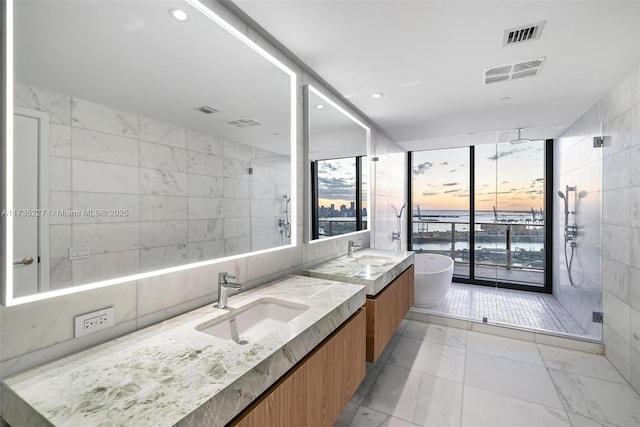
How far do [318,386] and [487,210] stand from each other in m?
4.26

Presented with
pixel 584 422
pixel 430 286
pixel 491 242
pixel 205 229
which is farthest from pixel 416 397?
pixel 491 242

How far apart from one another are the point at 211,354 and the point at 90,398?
12.7 inches

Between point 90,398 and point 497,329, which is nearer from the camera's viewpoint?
point 90,398

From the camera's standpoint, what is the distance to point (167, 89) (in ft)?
4.46

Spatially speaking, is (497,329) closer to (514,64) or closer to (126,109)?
(514,64)

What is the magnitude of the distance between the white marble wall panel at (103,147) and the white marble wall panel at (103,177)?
2cm

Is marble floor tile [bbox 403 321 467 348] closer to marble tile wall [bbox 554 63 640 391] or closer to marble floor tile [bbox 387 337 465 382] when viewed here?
marble floor tile [bbox 387 337 465 382]

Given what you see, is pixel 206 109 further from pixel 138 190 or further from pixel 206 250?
pixel 206 250

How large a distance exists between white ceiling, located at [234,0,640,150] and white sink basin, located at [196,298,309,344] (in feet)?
5.12

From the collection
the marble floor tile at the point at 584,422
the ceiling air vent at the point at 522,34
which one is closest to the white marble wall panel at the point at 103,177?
the ceiling air vent at the point at 522,34

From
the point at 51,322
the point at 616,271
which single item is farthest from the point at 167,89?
the point at 616,271

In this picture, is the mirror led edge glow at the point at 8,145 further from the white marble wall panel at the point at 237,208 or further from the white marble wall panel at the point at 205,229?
the white marble wall panel at the point at 237,208

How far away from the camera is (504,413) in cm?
197

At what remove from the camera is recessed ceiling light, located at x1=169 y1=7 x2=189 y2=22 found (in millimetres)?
1331
